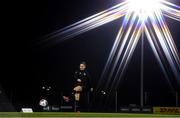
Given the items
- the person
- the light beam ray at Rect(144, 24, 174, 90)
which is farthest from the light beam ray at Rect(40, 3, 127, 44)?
the person

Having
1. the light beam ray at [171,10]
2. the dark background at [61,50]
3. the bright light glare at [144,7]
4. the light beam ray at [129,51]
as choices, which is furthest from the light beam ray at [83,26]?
the light beam ray at [171,10]

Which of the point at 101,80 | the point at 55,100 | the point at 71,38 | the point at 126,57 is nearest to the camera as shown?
the point at 55,100

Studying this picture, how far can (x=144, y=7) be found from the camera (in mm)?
24375

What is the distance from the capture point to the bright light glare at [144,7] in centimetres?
2396

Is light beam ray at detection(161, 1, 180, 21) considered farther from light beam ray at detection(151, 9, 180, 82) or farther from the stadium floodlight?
light beam ray at detection(151, 9, 180, 82)

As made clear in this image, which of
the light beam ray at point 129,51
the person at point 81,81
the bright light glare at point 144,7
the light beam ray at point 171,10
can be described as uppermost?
the light beam ray at point 171,10

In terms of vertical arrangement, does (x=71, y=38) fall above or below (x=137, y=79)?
above

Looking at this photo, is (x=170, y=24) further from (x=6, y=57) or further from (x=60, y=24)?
(x=6, y=57)

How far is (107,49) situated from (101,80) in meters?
3.99

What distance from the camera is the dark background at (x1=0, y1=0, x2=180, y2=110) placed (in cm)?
2902

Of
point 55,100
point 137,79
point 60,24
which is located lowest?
point 55,100

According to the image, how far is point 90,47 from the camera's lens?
33.2 meters

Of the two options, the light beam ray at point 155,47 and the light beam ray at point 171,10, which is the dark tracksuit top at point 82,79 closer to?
the light beam ray at point 155,47

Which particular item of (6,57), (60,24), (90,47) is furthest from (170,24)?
(6,57)
